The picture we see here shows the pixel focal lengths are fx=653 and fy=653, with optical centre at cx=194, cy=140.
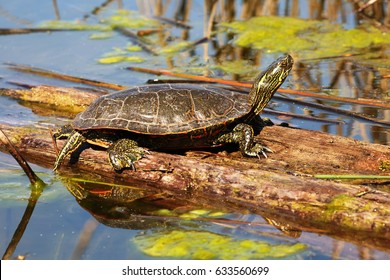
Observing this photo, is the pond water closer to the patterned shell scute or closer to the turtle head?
the patterned shell scute

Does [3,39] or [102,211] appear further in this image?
[3,39]

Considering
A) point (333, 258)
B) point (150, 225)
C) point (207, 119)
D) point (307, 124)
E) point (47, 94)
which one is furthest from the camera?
point (47, 94)

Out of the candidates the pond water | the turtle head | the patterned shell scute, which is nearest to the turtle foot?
the patterned shell scute

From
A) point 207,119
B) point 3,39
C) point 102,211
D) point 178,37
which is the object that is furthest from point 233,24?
point 102,211

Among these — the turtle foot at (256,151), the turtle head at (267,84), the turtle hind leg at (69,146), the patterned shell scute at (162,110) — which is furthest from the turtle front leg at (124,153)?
the turtle head at (267,84)

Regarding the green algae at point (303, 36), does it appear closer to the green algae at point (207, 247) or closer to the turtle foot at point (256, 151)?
the turtle foot at point (256, 151)

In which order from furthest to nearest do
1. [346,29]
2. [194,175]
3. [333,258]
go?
[346,29]
[194,175]
[333,258]

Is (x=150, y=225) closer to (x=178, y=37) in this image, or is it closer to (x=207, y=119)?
(x=207, y=119)
